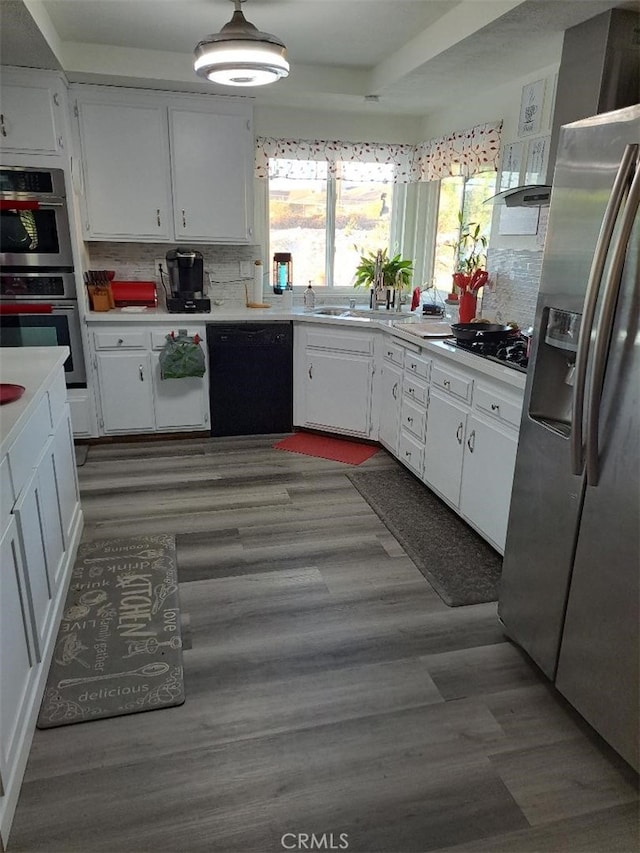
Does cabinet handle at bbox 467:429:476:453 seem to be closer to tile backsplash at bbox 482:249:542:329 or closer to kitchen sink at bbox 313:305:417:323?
tile backsplash at bbox 482:249:542:329

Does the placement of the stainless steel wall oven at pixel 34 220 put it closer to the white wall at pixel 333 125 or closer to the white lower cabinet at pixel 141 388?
the white lower cabinet at pixel 141 388

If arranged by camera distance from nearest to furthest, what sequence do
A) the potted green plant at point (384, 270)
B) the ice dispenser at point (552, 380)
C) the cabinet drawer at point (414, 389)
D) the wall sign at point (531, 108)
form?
the ice dispenser at point (552, 380), the wall sign at point (531, 108), the cabinet drawer at point (414, 389), the potted green plant at point (384, 270)

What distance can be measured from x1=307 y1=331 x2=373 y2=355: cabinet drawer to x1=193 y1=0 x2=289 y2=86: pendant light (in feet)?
5.60

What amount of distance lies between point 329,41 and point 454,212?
1487mm

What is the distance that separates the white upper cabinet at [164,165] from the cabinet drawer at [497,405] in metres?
2.44

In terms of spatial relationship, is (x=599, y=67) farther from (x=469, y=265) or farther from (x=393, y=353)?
(x=393, y=353)

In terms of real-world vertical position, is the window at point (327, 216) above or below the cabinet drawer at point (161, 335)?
above

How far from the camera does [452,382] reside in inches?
117

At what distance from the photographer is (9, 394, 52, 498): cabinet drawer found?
5.59 ft

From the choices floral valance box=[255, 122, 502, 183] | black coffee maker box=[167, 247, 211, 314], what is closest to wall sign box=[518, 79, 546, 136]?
floral valance box=[255, 122, 502, 183]

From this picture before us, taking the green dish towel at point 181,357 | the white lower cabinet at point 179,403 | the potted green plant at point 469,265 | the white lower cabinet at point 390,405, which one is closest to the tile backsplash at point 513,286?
the potted green plant at point 469,265

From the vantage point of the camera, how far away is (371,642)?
2162 mm

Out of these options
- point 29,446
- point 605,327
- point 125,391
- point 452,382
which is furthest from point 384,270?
point 29,446

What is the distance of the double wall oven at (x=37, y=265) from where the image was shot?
11.7 feet
